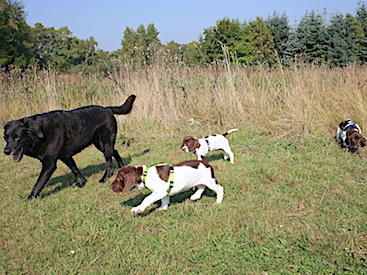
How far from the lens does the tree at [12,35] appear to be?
32716mm

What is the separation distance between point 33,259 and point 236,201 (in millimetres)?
2355

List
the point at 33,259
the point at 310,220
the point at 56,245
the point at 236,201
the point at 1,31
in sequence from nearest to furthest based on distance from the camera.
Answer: the point at 33,259, the point at 56,245, the point at 310,220, the point at 236,201, the point at 1,31

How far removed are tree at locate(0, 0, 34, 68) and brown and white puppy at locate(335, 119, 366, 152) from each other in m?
33.1

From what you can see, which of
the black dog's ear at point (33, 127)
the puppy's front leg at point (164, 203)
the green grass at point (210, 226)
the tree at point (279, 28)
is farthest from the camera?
the tree at point (279, 28)

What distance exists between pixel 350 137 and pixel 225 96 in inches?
138

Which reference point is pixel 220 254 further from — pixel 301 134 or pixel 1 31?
pixel 1 31

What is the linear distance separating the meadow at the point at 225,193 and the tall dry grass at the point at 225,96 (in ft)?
0.11

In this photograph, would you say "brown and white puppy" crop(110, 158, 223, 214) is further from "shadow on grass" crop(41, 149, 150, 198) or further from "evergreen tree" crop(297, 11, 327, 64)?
"evergreen tree" crop(297, 11, 327, 64)

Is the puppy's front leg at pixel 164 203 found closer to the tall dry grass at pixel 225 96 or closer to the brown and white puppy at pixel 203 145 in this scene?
the brown and white puppy at pixel 203 145

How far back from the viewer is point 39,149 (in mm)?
4480

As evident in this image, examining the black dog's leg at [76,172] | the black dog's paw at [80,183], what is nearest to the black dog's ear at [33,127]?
the black dog's leg at [76,172]

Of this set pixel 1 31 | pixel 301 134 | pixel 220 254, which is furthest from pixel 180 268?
pixel 1 31

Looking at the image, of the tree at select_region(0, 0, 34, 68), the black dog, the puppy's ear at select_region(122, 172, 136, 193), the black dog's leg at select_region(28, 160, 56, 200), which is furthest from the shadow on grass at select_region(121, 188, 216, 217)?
the tree at select_region(0, 0, 34, 68)

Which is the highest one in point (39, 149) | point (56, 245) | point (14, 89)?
point (14, 89)
